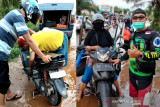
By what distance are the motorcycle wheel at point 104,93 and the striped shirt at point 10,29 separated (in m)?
1.29

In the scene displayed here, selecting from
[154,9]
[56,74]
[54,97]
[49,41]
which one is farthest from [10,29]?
[154,9]

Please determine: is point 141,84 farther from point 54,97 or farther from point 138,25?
point 54,97

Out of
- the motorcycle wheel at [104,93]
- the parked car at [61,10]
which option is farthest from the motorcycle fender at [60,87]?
the parked car at [61,10]

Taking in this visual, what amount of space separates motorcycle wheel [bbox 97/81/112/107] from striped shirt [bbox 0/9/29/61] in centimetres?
129

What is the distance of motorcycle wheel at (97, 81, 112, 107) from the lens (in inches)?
85.6

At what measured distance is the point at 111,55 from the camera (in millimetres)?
2406

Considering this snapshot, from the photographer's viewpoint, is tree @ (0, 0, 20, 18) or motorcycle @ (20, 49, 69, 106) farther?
tree @ (0, 0, 20, 18)

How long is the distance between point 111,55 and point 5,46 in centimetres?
157

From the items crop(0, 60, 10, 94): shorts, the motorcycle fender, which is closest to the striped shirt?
crop(0, 60, 10, 94): shorts

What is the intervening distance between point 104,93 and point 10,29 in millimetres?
1613

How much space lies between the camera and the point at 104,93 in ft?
7.25

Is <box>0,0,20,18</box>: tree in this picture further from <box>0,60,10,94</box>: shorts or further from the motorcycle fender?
the motorcycle fender

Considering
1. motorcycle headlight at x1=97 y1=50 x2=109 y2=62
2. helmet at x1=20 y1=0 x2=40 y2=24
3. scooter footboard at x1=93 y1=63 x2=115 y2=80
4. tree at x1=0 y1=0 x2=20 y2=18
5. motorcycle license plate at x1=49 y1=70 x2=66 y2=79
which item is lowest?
motorcycle license plate at x1=49 y1=70 x2=66 y2=79

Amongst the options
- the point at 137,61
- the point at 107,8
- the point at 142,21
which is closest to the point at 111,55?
the point at 137,61
